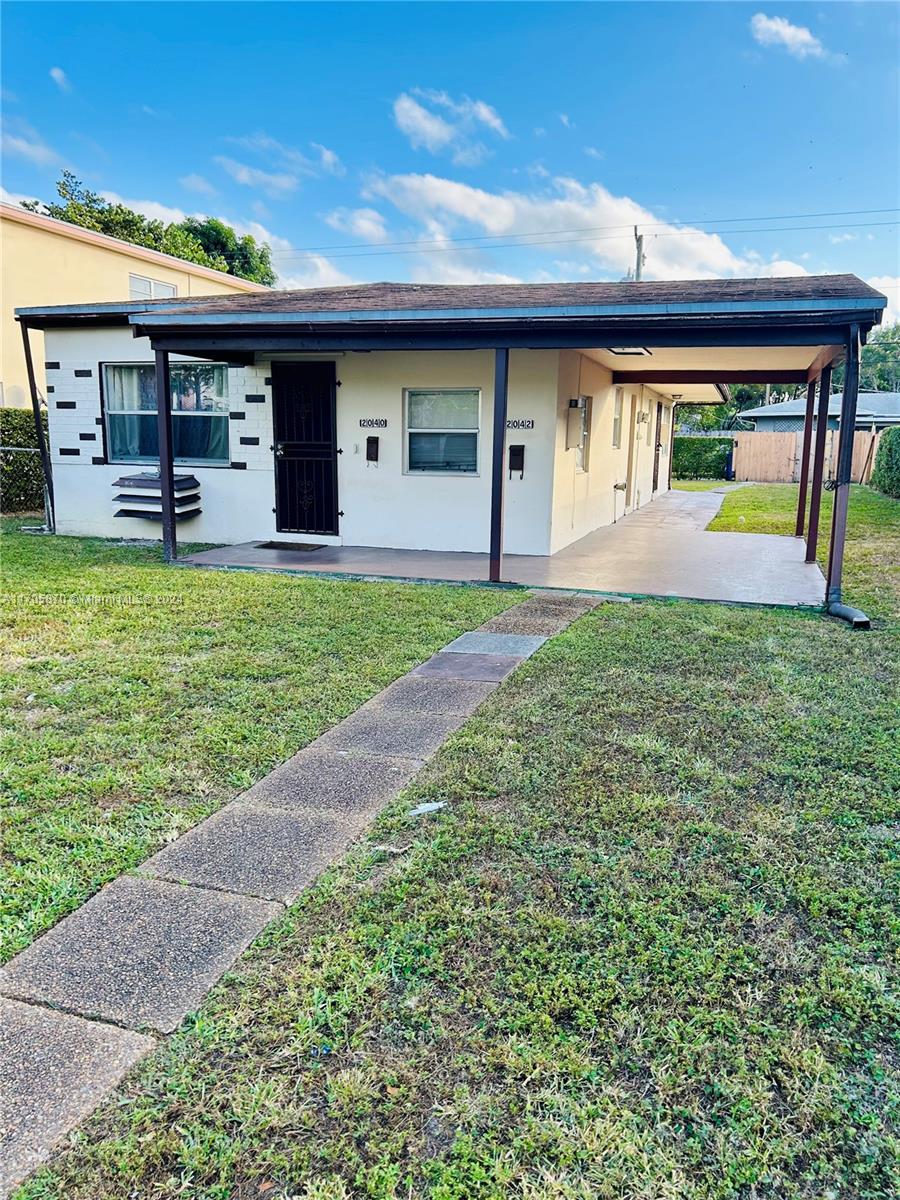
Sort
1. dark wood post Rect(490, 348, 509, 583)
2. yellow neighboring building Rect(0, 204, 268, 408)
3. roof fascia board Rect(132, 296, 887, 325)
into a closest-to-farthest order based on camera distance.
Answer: roof fascia board Rect(132, 296, 887, 325), dark wood post Rect(490, 348, 509, 583), yellow neighboring building Rect(0, 204, 268, 408)

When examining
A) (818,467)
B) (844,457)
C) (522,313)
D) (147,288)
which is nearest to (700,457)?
(147,288)

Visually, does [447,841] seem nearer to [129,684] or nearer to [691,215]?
[129,684]

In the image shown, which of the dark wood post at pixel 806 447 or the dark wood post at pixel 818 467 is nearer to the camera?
the dark wood post at pixel 818 467

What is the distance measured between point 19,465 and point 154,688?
34.3 ft

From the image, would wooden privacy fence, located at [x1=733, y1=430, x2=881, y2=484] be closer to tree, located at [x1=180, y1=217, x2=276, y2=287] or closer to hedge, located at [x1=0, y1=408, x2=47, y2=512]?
tree, located at [x1=180, y1=217, x2=276, y2=287]

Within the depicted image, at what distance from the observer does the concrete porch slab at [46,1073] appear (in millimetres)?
1711

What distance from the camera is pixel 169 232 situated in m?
27.4

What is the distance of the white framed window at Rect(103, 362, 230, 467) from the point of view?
34.9 ft

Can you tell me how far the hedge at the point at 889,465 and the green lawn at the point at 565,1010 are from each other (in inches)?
665

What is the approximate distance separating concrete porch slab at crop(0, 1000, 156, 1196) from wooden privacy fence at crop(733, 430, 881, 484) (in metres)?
26.8

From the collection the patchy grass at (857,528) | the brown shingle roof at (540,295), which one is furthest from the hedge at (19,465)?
the patchy grass at (857,528)

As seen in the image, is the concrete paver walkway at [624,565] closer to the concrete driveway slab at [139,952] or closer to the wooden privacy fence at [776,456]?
the concrete driveway slab at [139,952]

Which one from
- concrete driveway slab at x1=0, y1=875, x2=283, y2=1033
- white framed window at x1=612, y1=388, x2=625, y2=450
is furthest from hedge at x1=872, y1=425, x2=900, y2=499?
concrete driveway slab at x1=0, y1=875, x2=283, y2=1033

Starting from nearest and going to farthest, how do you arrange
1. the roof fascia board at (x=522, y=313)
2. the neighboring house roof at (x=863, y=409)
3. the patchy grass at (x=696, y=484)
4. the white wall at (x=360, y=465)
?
the roof fascia board at (x=522, y=313) → the white wall at (x=360, y=465) → the patchy grass at (x=696, y=484) → the neighboring house roof at (x=863, y=409)
